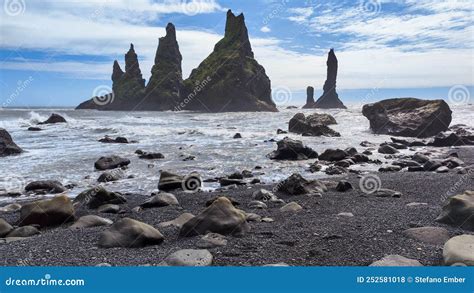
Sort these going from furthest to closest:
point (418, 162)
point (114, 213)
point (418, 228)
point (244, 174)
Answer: point (418, 162) < point (244, 174) < point (114, 213) < point (418, 228)

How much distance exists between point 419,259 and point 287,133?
22.4m

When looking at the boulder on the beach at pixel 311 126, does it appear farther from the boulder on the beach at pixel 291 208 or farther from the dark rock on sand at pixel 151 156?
the boulder on the beach at pixel 291 208

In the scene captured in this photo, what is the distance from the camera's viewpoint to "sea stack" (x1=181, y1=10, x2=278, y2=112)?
92.3 metres

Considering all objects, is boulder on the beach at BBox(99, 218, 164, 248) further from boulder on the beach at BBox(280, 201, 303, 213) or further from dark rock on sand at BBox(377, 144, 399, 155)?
dark rock on sand at BBox(377, 144, 399, 155)

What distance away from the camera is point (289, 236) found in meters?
5.27

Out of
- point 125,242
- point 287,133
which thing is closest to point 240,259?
point 125,242

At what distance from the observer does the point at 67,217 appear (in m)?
6.86

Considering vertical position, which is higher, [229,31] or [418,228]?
[229,31]

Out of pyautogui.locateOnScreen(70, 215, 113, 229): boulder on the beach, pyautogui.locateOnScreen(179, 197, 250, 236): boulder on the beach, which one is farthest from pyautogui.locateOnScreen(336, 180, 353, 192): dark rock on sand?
pyautogui.locateOnScreen(70, 215, 113, 229): boulder on the beach

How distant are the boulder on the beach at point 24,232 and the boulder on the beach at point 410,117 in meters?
23.4

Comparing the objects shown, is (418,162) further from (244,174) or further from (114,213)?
(114,213)

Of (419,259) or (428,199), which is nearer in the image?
(419,259)

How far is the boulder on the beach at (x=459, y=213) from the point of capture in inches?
220

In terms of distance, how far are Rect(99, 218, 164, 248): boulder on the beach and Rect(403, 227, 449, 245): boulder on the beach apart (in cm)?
335
